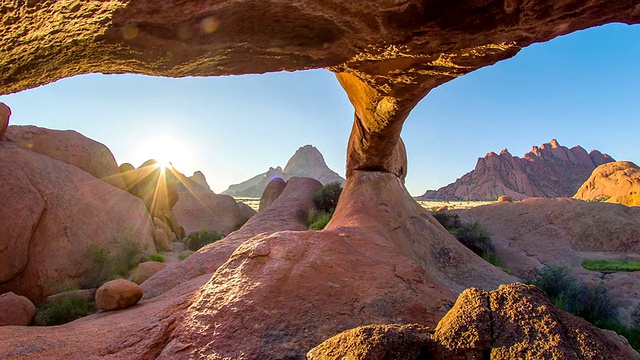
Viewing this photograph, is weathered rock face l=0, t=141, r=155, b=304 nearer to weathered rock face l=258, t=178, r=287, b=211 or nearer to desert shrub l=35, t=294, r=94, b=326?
desert shrub l=35, t=294, r=94, b=326

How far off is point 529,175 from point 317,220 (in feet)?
263

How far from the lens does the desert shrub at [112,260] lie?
40.0ft

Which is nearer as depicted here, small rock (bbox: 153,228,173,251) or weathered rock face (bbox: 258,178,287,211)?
small rock (bbox: 153,228,173,251)

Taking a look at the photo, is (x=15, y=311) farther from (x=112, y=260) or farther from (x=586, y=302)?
(x=586, y=302)

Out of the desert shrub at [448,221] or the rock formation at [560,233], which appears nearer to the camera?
the rock formation at [560,233]

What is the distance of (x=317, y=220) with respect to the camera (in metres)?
14.1

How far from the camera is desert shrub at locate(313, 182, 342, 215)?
56.0ft

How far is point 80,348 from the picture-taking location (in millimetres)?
4180

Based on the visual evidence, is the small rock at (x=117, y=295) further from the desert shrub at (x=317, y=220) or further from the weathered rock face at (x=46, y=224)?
the desert shrub at (x=317, y=220)

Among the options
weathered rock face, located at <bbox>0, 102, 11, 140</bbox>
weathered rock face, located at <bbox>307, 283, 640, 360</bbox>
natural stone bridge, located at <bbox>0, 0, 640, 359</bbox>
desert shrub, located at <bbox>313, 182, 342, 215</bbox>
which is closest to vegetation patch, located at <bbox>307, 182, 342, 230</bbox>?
desert shrub, located at <bbox>313, 182, 342, 215</bbox>

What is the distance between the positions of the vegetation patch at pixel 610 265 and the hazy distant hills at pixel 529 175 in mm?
63657

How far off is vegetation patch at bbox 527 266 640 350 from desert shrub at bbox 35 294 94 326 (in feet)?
39.5

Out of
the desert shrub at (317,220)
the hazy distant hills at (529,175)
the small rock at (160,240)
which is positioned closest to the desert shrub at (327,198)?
the desert shrub at (317,220)

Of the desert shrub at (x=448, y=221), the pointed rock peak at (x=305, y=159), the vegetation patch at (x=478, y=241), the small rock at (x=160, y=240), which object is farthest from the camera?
the pointed rock peak at (x=305, y=159)
